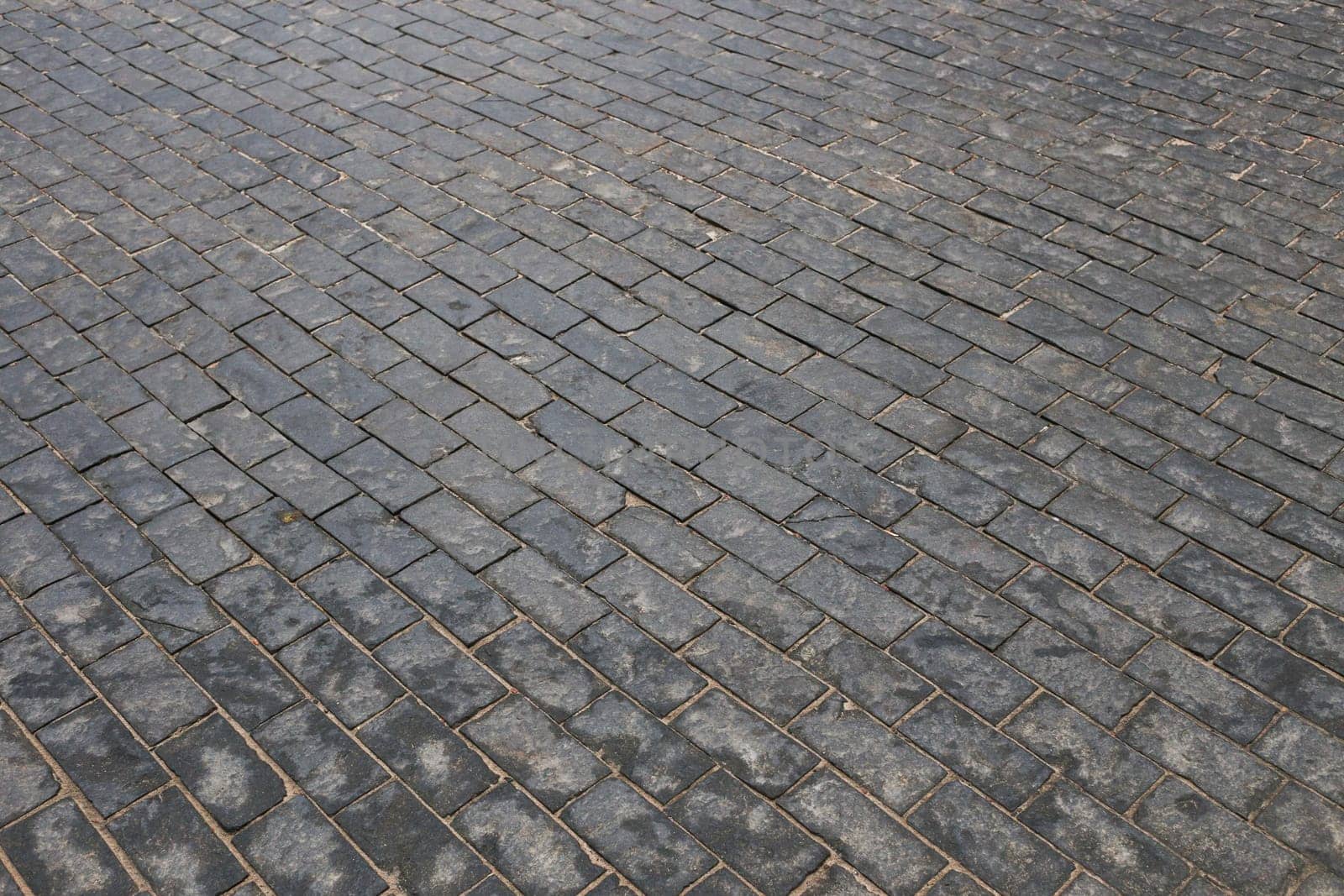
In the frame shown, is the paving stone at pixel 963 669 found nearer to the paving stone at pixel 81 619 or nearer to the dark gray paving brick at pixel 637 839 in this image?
the dark gray paving brick at pixel 637 839

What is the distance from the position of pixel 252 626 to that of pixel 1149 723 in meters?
3.35

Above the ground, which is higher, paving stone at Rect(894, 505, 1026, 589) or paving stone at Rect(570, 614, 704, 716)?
paving stone at Rect(894, 505, 1026, 589)

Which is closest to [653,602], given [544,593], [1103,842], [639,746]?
[544,593]

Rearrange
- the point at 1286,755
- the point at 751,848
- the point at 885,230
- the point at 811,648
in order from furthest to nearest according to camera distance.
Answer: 1. the point at 885,230
2. the point at 811,648
3. the point at 1286,755
4. the point at 751,848

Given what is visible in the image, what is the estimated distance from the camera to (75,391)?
19.9ft

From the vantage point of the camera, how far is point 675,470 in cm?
562

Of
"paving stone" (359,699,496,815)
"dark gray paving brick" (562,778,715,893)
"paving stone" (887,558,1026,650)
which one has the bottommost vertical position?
"paving stone" (359,699,496,815)

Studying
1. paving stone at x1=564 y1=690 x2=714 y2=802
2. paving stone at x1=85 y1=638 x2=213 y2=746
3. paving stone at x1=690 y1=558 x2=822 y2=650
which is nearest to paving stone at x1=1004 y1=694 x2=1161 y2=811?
paving stone at x1=690 y1=558 x2=822 y2=650

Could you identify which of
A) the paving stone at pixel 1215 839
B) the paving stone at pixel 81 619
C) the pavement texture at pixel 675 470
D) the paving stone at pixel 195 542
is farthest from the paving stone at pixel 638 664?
the paving stone at pixel 81 619

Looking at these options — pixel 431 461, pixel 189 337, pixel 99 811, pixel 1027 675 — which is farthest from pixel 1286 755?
pixel 189 337

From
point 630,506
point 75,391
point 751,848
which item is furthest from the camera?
point 75,391

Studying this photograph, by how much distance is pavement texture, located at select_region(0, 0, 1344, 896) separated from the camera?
4.33 metres

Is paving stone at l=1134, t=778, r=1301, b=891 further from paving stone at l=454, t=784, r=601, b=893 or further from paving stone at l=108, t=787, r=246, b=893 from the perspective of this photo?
paving stone at l=108, t=787, r=246, b=893

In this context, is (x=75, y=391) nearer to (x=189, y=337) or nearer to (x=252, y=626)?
(x=189, y=337)
